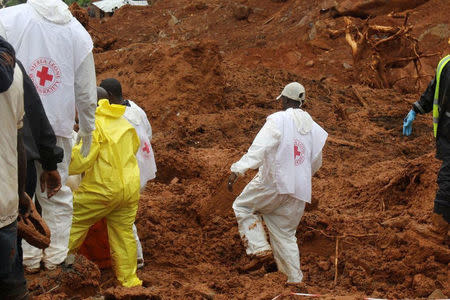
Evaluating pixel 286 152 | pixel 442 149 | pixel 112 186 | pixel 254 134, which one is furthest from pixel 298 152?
pixel 254 134

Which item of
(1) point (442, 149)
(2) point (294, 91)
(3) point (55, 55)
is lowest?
(1) point (442, 149)

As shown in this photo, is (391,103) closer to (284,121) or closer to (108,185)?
(284,121)

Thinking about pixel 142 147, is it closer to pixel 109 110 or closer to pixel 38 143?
pixel 109 110

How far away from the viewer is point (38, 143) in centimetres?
398

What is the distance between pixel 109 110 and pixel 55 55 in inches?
29.9

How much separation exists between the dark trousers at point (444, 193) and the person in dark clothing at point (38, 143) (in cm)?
321

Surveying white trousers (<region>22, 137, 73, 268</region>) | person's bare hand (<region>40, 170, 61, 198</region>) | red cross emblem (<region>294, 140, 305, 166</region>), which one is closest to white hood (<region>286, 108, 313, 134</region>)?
red cross emblem (<region>294, 140, 305, 166</region>)

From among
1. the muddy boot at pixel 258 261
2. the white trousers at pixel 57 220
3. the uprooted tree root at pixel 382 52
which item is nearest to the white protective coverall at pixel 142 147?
the muddy boot at pixel 258 261

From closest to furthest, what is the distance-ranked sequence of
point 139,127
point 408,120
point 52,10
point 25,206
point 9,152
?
point 9,152 < point 25,206 < point 52,10 < point 139,127 < point 408,120

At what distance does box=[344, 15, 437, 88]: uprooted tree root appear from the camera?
47.6 feet

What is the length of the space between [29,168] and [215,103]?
828 cm

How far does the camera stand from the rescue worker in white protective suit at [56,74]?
14.7 feet

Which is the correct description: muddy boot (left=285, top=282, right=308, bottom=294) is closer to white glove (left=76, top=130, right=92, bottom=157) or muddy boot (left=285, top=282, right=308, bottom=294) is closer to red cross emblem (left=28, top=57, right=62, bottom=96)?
white glove (left=76, top=130, right=92, bottom=157)

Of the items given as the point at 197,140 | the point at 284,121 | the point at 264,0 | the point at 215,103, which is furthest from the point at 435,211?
the point at 264,0
